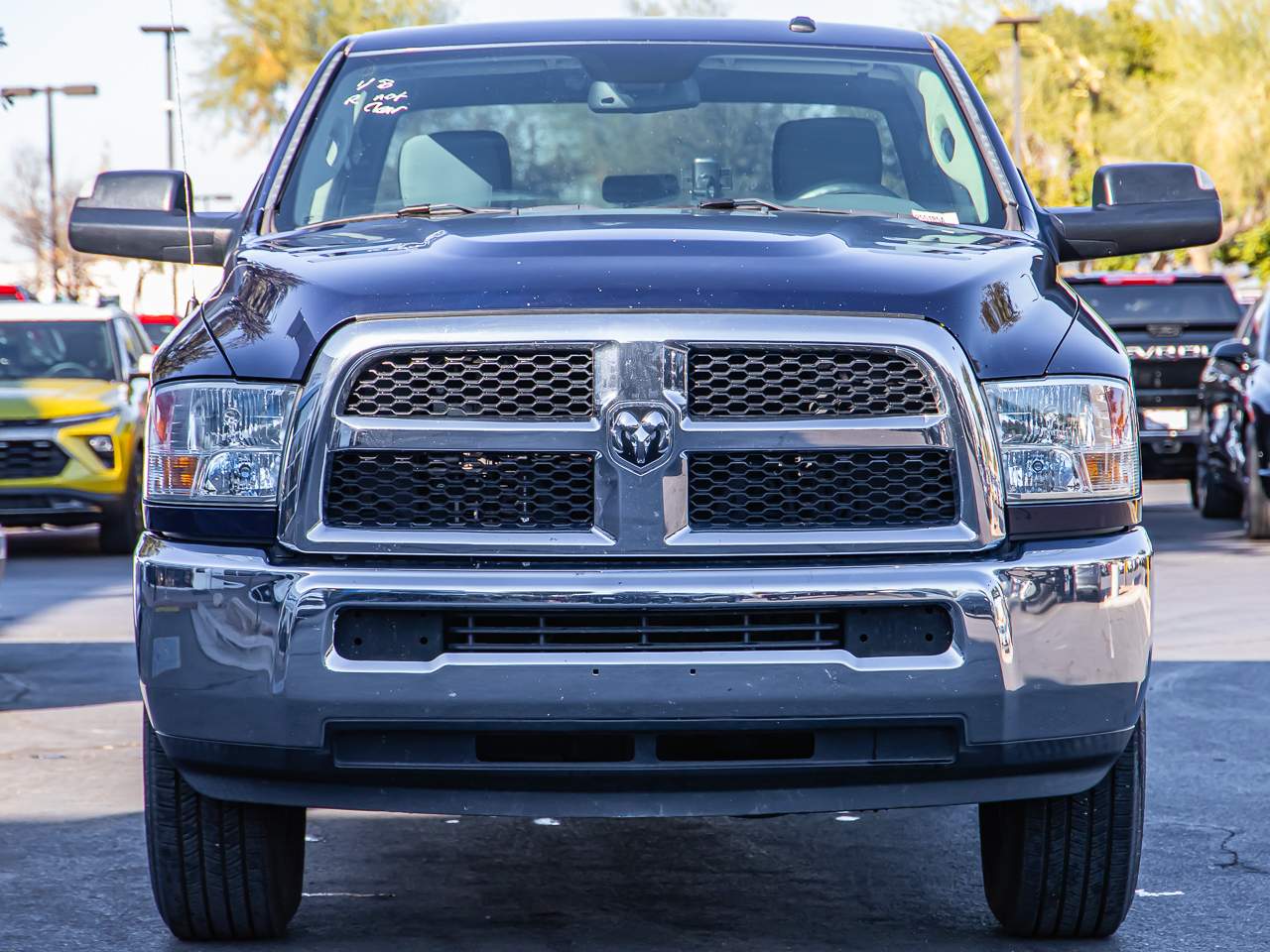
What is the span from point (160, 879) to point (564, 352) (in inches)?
55.8

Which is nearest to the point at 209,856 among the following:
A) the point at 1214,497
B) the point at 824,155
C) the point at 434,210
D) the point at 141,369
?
the point at 434,210

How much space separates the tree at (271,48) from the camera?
47.5 metres

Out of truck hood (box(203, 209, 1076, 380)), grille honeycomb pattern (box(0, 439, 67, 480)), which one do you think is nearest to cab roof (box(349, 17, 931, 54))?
truck hood (box(203, 209, 1076, 380))

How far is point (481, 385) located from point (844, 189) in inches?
63.0

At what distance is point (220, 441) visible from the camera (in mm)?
3891

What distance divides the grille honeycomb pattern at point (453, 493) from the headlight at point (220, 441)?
14cm

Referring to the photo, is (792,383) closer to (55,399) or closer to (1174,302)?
(55,399)

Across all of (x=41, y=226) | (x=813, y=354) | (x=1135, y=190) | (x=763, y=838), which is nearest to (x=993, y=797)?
(x=813, y=354)

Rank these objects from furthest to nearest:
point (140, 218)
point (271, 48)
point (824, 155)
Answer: point (271, 48) < point (140, 218) < point (824, 155)

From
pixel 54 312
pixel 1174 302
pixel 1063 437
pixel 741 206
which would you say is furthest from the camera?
pixel 1174 302

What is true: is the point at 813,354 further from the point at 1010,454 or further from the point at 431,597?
the point at 431,597

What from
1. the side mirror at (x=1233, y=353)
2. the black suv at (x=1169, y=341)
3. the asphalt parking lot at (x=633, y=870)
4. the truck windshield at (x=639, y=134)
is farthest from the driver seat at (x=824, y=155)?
the black suv at (x=1169, y=341)

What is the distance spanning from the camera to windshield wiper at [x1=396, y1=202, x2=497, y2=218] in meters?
4.86

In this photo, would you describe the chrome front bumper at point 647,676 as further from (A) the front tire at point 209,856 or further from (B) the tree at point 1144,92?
(B) the tree at point 1144,92
